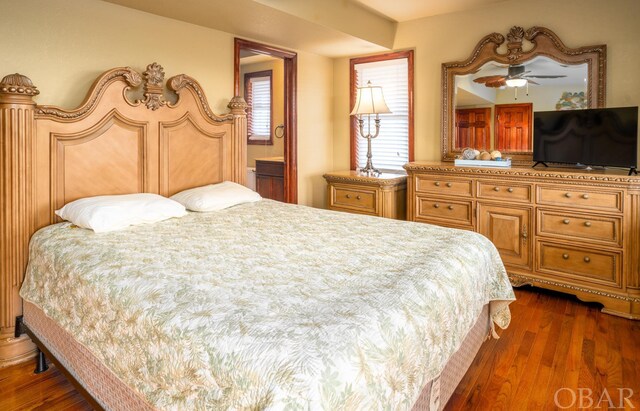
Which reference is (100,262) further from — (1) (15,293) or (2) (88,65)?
(2) (88,65)

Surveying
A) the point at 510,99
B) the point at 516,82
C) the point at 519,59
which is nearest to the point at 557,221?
the point at 510,99

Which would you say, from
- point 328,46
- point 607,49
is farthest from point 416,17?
point 607,49

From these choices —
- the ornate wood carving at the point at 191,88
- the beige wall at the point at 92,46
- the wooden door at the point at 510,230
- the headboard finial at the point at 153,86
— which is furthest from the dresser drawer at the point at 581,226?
the headboard finial at the point at 153,86

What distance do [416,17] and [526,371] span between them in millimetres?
3347

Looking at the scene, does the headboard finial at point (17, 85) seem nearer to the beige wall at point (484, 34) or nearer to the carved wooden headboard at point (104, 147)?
the carved wooden headboard at point (104, 147)

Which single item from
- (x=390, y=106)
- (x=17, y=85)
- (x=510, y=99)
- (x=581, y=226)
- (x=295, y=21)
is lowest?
(x=581, y=226)

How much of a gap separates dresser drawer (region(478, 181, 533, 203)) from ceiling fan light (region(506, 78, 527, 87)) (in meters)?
0.95

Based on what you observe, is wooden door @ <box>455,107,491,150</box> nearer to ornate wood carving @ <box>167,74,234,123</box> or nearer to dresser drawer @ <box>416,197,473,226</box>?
dresser drawer @ <box>416,197,473,226</box>

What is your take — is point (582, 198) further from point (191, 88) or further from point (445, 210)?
point (191, 88)

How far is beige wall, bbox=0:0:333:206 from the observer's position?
8.05ft

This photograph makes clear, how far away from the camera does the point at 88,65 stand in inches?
108

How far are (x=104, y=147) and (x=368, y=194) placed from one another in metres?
2.37

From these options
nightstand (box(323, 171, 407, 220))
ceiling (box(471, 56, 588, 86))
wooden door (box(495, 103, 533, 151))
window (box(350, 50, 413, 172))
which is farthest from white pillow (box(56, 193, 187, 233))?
ceiling (box(471, 56, 588, 86))

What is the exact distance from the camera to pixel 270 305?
1.38 m
